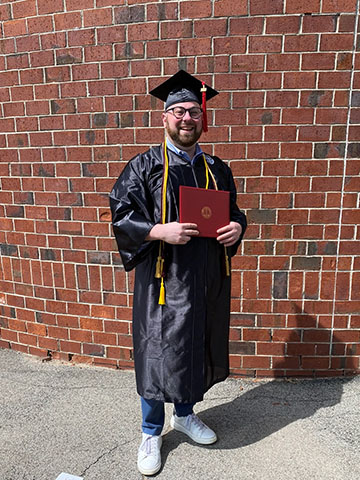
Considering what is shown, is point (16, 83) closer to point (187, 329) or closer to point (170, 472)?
point (187, 329)

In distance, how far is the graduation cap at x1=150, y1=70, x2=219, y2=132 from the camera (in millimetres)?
2203

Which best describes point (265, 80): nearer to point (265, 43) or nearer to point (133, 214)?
point (265, 43)

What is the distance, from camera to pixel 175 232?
2.05 meters

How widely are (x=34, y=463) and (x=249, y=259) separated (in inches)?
77.4

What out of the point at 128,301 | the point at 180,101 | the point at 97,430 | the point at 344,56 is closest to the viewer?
the point at 180,101

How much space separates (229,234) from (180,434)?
4.54ft

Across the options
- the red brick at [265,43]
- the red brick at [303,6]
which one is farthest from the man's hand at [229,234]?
the red brick at [303,6]

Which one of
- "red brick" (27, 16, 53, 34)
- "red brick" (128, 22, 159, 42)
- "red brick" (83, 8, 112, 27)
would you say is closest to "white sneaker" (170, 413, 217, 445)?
"red brick" (128, 22, 159, 42)

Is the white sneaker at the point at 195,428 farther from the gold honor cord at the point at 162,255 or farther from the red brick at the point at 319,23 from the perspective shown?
the red brick at the point at 319,23

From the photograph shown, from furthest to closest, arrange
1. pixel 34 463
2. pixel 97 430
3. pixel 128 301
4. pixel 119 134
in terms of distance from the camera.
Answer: pixel 128 301
pixel 119 134
pixel 97 430
pixel 34 463

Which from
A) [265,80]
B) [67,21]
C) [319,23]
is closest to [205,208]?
[265,80]

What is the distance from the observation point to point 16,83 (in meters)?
3.36

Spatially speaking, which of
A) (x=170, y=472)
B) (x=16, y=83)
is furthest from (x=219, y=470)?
(x=16, y=83)

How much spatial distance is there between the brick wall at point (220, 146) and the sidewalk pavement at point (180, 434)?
285 millimetres
